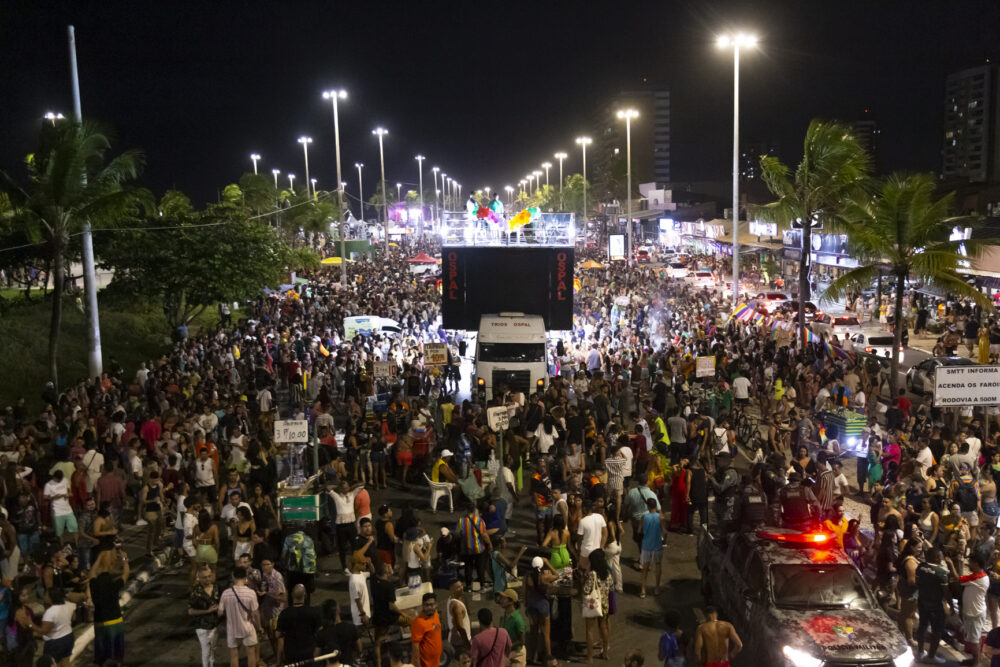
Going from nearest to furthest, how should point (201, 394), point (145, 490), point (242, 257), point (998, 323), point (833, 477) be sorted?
point (833, 477), point (145, 490), point (201, 394), point (998, 323), point (242, 257)

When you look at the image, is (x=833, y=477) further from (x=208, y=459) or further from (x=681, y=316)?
(x=681, y=316)

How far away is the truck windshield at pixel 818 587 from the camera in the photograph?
8477 millimetres

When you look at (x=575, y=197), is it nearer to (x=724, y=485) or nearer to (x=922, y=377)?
(x=922, y=377)

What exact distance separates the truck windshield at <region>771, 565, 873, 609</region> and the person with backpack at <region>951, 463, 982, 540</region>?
4366 mm

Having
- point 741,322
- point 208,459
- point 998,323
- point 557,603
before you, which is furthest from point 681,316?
point 557,603

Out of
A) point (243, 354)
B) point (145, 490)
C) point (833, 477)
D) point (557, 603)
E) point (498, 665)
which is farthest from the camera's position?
point (243, 354)

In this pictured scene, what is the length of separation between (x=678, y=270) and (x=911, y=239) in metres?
33.5

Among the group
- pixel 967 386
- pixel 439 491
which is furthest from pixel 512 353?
pixel 967 386

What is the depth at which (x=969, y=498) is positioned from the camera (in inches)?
479

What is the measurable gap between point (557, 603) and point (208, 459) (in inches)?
260

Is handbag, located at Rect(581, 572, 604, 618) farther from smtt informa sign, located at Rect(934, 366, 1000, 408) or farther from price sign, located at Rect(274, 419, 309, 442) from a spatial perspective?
smtt informa sign, located at Rect(934, 366, 1000, 408)

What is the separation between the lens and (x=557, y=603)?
31.8 feet

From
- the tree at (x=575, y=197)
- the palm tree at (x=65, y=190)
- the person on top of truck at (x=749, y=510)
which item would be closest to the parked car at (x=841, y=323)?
the person on top of truck at (x=749, y=510)

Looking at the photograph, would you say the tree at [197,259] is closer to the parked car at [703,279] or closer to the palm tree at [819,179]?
the palm tree at [819,179]
